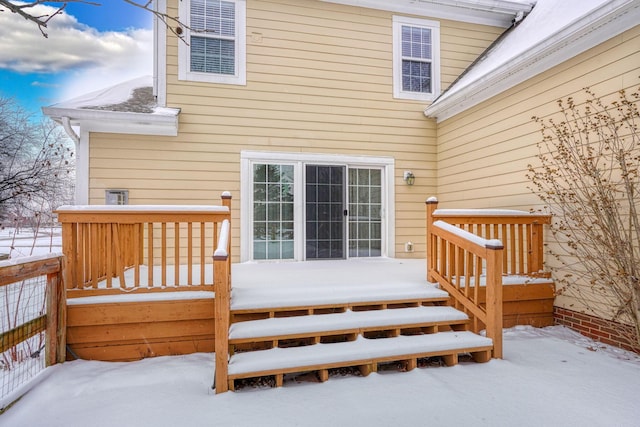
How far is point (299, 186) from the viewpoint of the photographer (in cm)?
564

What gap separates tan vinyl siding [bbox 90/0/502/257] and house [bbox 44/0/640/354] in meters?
0.02

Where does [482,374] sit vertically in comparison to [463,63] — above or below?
below

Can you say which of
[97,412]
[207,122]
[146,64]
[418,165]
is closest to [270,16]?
[207,122]

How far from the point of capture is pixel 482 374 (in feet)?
8.91

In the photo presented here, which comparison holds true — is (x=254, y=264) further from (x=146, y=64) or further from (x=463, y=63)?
(x=146, y=64)

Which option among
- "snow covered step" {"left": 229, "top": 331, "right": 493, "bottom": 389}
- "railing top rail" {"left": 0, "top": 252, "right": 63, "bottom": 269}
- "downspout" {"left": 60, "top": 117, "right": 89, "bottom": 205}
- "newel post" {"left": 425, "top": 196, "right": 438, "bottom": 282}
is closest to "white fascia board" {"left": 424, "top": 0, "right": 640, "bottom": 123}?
"newel post" {"left": 425, "top": 196, "right": 438, "bottom": 282}

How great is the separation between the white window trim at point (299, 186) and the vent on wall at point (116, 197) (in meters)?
1.67

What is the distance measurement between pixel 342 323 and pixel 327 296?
0.37m

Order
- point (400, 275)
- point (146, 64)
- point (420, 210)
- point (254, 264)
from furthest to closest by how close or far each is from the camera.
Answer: point (146, 64) < point (420, 210) < point (254, 264) < point (400, 275)

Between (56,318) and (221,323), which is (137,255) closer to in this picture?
(56,318)

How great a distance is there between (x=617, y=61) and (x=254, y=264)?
493cm

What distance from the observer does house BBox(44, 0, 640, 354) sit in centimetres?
491

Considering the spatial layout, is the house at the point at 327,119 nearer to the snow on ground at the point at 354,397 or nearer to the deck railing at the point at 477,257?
the deck railing at the point at 477,257

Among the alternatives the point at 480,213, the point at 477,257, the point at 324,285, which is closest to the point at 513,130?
the point at 480,213
